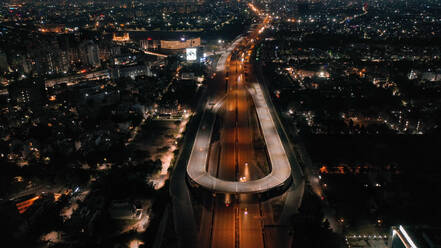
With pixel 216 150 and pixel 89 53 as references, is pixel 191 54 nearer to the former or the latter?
pixel 89 53

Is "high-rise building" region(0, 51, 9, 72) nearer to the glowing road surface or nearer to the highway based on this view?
the highway

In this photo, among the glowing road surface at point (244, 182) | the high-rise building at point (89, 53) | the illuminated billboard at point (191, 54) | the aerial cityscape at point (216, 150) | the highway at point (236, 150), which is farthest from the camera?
the illuminated billboard at point (191, 54)

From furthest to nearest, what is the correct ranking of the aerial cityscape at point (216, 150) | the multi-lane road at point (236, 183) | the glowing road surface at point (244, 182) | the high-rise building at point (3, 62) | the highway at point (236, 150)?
the high-rise building at point (3, 62) < the highway at point (236, 150) < the glowing road surface at point (244, 182) < the aerial cityscape at point (216, 150) < the multi-lane road at point (236, 183)

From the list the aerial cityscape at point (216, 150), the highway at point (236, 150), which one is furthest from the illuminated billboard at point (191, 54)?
the highway at point (236, 150)

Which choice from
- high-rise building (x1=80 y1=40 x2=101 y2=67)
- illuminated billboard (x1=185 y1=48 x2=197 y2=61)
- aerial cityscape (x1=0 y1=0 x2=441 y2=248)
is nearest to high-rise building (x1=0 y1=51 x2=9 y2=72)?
aerial cityscape (x1=0 y1=0 x2=441 y2=248)

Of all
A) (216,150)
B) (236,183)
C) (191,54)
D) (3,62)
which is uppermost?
(191,54)

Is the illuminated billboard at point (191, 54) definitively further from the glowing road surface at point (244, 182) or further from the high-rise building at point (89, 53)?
the glowing road surface at point (244, 182)

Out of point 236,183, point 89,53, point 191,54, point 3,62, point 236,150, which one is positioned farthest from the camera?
point 191,54

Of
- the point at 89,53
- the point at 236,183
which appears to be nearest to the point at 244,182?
Result: the point at 236,183

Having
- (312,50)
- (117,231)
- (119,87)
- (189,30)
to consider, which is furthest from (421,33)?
(117,231)
